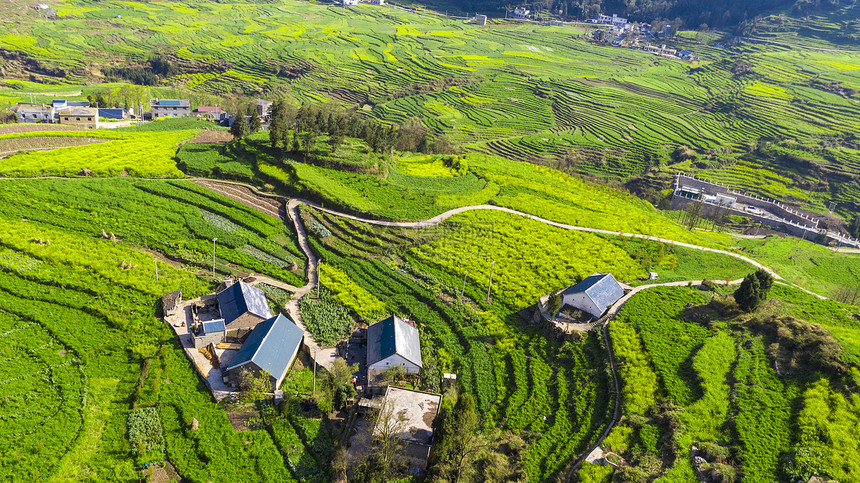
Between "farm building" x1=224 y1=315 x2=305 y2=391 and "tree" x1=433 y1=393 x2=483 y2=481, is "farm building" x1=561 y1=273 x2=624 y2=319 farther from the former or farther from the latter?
"farm building" x1=224 y1=315 x2=305 y2=391

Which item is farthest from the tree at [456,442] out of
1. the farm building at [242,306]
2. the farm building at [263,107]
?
the farm building at [263,107]

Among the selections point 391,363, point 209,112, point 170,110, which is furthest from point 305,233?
point 170,110

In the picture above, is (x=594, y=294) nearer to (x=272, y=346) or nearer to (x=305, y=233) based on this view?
(x=272, y=346)

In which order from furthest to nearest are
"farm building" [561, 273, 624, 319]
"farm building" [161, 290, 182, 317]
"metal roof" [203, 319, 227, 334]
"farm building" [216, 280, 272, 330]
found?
"farm building" [561, 273, 624, 319] → "farm building" [161, 290, 182, 317] → "farm building" [216, 280, 272, 330] → "metal roof" [203, 319, 227, 334]

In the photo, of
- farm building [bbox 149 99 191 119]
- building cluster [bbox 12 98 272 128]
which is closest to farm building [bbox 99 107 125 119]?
building cluster [bbox 12 98 272 128]

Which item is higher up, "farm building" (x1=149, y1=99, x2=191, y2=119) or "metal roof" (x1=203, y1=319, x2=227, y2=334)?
"farm building" (x1=149, y1=99, x2=191, y2=119)

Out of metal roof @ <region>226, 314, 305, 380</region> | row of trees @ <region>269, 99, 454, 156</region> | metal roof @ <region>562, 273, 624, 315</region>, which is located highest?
row of trees @ <region>269, 99, 454, 156</region>
